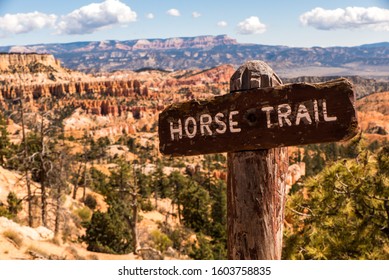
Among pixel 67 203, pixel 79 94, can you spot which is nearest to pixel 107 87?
pixel 79 94

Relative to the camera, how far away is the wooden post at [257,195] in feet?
7.22

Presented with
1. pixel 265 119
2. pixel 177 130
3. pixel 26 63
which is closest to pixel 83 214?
pixel 177 130

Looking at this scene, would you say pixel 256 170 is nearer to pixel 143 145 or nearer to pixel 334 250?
pixel 334 250

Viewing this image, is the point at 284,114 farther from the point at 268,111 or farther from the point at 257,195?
the point at 257,195

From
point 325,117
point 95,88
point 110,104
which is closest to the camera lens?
point 325,117

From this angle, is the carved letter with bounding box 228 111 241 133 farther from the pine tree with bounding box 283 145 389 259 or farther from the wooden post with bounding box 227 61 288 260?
the pine tree with bounding box 283 145 389 259

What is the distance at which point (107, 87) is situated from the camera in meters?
165

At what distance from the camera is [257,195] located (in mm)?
2207

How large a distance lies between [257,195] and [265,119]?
453 mm

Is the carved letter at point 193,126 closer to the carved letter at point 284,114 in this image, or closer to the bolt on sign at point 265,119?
the bolt on sign at point 265,119

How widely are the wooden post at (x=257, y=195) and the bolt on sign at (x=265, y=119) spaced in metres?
0.08

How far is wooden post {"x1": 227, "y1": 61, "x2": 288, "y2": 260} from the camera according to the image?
2.20 metres

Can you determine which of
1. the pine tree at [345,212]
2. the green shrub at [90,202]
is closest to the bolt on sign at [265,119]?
the pine tree at [345,212]
